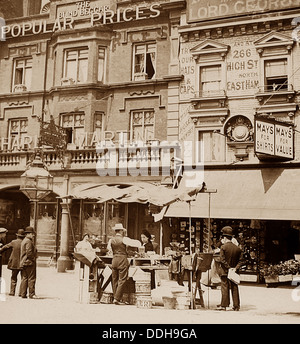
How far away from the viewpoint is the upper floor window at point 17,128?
24.5m

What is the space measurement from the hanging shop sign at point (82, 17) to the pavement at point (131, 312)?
44.2 ft

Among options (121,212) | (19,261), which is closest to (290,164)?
(121,212)

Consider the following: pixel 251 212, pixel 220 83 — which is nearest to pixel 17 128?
pixel 220 83

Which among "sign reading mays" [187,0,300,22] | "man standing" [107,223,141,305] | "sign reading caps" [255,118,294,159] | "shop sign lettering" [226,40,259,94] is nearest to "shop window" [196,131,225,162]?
"shop sign lettering" [226,40,259,94]

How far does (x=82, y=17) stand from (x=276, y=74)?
9.86m

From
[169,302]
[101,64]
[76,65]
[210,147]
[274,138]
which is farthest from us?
[76,65]

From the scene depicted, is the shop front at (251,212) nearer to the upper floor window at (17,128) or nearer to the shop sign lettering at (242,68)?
the shop sign lettering at (242,68)

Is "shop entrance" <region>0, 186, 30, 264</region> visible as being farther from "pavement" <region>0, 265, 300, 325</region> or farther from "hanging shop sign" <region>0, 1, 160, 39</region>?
"pavement" <region>0, 265, 300, 325</region>

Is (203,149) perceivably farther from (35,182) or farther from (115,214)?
(35,182)

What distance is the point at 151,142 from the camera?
69.9 feet

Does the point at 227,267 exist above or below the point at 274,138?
below

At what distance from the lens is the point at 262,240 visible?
61.9ft

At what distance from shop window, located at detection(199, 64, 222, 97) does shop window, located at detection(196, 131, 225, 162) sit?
1746 mm

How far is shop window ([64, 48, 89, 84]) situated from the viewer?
77.5 ft
